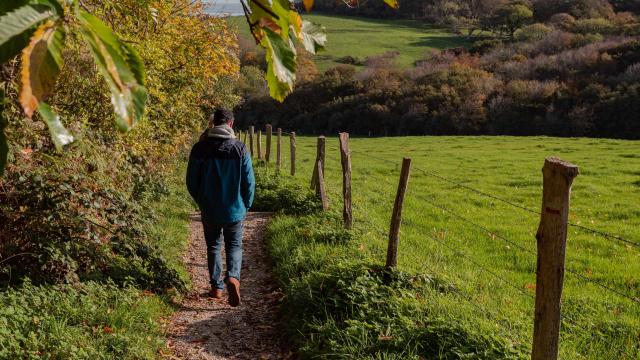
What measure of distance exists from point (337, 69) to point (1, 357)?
208 ft

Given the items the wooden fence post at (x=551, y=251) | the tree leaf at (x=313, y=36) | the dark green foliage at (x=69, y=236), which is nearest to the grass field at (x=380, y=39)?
the dark green foliage at (x=69, y=236)

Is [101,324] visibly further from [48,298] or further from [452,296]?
[452,296]

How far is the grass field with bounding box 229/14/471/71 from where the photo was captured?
267 feet

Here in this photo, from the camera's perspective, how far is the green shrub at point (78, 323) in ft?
13.7

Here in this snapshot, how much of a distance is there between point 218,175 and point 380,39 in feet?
295

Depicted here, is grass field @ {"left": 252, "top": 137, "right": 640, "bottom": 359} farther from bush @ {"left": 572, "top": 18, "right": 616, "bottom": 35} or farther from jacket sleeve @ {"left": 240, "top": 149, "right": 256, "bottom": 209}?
bush @ {"left": 572, "top": 18, "right": 616, "bottom": 35}

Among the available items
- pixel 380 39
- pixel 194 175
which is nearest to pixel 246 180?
pixel 194 175

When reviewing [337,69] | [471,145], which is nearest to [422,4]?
[337,69]

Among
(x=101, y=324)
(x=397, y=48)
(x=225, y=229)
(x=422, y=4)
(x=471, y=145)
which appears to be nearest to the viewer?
(x=101, y=324)

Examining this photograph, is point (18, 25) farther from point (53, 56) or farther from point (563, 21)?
point (563, 21)

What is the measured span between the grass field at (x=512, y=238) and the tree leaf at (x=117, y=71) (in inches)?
178

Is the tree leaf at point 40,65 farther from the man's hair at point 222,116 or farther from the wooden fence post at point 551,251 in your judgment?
the man's hair at point 222,116

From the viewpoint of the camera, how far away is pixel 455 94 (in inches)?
1977

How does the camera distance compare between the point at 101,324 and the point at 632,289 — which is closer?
the point at 101,324
